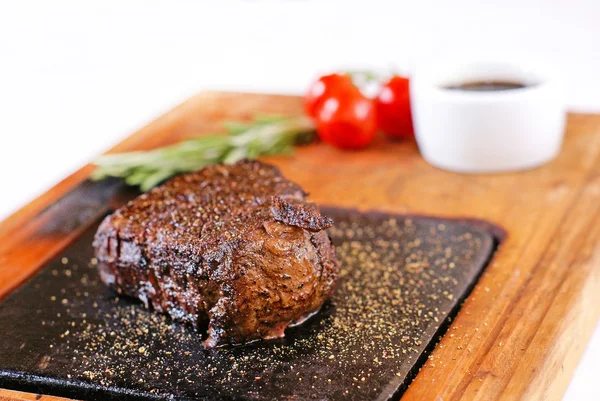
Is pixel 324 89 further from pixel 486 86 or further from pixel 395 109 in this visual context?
pixel 486 86

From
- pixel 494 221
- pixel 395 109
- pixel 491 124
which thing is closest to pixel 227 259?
pixel 494 221

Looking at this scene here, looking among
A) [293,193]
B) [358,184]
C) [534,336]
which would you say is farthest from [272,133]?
[534,336]

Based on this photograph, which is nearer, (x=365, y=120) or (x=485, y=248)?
(x=485, y=248)

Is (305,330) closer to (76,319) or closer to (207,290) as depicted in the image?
(207,290)

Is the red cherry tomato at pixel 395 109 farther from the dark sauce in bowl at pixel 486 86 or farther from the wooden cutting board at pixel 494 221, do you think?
the dark sauce in bowl at pixel 486 86

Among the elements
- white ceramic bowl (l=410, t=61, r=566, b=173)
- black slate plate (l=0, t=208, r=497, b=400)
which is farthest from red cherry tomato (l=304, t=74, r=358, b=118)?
black slate plate (l=0, t=208, r=497, b=400)

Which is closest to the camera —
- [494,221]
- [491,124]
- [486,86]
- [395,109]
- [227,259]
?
[227,259]

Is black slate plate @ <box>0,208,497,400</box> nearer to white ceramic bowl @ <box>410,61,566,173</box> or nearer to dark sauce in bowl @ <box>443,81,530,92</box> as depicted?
white ceramic bowl @ <box>410,61,566,173</box>
